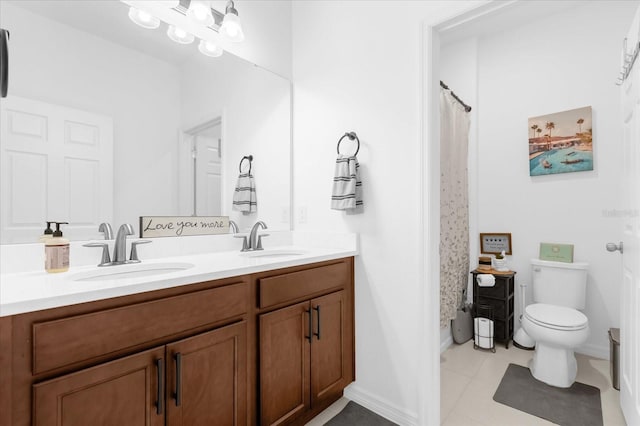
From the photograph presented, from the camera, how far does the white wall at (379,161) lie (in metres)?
1.63

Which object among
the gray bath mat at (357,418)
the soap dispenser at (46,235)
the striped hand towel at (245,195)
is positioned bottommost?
the gray bath mat at (357,418)

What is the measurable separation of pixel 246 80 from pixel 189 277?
1.34 m

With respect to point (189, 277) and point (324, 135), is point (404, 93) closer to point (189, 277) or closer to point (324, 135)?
point (324, 135)

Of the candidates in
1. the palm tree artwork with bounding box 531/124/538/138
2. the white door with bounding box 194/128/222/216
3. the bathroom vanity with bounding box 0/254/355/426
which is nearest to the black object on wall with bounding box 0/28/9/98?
the white door with bounding box 194/128/222/216

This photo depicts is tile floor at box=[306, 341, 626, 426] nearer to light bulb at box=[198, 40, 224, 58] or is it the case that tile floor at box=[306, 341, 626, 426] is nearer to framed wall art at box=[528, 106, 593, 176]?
framed wall art at box=[528, 106, 593, 176]

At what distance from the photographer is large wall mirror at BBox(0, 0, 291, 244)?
121 centimetres

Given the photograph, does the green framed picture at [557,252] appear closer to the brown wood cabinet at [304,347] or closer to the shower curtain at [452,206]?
the shower curtain at [452,206]

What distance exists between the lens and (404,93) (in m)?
1.66

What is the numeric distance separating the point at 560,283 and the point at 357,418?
6.09 feet

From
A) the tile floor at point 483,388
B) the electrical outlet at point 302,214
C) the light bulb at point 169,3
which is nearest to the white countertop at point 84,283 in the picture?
the electrical outlet at point 302,214

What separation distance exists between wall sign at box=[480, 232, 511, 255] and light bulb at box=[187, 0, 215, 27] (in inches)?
107

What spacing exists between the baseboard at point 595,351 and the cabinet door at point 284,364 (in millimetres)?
2242

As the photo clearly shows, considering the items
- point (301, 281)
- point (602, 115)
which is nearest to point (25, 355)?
point (301, 281)

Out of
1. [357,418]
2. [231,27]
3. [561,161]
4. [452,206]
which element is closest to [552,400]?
[357,418]
